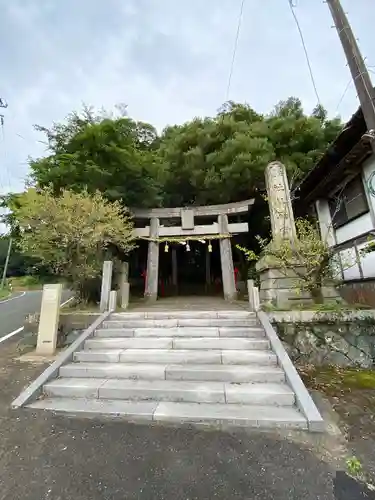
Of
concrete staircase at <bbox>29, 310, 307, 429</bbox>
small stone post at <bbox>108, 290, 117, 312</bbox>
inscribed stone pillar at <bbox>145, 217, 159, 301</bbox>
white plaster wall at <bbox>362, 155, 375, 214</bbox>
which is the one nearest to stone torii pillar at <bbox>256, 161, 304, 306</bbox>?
concrete staircase at <bbox>29, 310, 307, 429</bbox>

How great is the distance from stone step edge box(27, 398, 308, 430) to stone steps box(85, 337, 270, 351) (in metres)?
1.43

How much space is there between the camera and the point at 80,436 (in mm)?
3064

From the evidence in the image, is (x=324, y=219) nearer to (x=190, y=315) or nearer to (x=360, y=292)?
(x=360, y=292)

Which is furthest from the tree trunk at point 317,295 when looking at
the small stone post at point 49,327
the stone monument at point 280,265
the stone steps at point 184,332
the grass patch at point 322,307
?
the small stone post at point 49,327

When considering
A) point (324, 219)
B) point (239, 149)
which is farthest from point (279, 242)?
point (239, 149)

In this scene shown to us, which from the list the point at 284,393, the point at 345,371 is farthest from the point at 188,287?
the point at 284,393

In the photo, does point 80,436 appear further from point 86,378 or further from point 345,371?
point 345,371

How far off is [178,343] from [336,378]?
3.00 metres

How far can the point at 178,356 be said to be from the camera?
476 cm

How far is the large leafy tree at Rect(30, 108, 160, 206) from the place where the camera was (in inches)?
356

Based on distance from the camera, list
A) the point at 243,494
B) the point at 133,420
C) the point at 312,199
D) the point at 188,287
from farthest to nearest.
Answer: the point at 188,287, the point at 312,199, the point at 133,420, the point at 243,494

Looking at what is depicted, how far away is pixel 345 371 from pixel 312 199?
21.5ft

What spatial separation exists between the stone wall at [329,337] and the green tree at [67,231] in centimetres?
530

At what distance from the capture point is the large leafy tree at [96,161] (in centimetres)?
905
